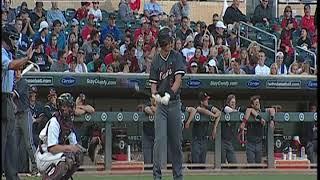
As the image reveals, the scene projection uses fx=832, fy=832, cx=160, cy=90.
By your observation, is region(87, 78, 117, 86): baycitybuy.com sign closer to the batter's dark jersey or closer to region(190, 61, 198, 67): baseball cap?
region(190, 61, 198, 67): baseball cap

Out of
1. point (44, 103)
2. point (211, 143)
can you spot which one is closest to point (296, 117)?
point (211, 143)

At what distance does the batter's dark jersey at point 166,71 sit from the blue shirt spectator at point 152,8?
31.4 ft

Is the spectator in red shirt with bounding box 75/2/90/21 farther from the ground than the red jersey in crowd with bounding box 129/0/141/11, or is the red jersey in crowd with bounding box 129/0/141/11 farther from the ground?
the red jersey in crowd with bounding box 129/0/141/11

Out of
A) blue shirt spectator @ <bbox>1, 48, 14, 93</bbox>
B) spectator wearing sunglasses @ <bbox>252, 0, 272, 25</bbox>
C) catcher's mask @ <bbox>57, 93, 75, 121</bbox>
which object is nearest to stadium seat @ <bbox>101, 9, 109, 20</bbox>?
spectator wearing sunglasses @ <bbox>252, 0, 272, 25</bbox>

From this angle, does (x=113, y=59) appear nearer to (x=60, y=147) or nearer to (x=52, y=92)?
(x=52, y=92)

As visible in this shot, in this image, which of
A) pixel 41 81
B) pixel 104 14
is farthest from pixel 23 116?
pixel 104 14

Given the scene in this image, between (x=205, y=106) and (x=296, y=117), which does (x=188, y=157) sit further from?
(x=296, y=117)

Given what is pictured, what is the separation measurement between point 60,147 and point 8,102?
1.09 m

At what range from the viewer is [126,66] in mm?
16375

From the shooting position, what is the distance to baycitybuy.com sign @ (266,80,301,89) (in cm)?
1658

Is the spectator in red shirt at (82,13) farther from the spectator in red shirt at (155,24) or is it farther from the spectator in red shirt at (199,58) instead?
the spectator in red shirt at (199,58)

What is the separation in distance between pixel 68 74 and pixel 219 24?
5.48 metres

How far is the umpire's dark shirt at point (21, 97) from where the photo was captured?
12539 mm

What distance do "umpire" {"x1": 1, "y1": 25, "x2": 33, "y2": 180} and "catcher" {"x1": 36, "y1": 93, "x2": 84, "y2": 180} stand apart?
0.48 meters
